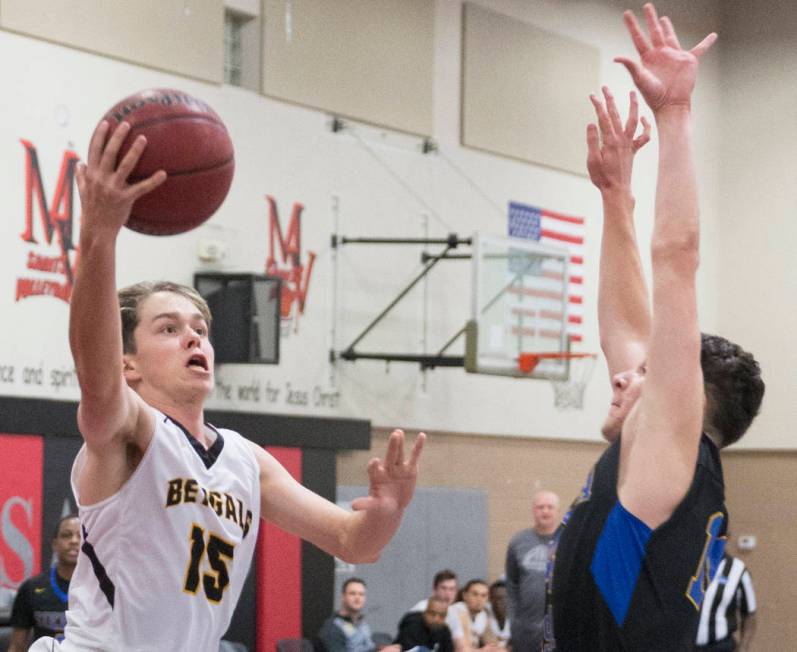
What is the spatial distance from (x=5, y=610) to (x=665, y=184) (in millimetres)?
8529

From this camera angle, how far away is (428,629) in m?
11.7

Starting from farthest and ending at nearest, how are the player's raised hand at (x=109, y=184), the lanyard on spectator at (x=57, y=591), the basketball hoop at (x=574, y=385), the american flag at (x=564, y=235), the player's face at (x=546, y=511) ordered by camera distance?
the basketball hoop at (x=574, y=385)
the american flag at (x=564, y=235)
the player's face at (x=546, y=511)
the lanyard on spectator at (x=57, y=591)
the player's raised hand at (x=109, y=184)

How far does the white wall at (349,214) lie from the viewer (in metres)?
11.5

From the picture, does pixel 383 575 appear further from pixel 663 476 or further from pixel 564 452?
pixel 663 476

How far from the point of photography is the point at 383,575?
45.4ft

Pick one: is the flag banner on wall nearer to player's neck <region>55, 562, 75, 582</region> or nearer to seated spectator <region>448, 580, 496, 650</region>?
player's neck <region>55, 562, 75, 582</region>

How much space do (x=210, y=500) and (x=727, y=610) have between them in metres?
7.12

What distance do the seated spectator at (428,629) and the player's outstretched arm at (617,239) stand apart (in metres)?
7.78

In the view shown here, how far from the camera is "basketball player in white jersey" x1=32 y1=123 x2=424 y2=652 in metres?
3.17

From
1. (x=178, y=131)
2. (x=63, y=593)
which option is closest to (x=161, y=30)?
(x=63, y=593)

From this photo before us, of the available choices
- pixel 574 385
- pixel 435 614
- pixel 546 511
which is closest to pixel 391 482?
pixel 546 511

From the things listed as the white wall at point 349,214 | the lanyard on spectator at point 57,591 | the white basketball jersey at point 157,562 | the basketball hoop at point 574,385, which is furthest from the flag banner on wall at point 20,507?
the white basketball jersey at point 157,562

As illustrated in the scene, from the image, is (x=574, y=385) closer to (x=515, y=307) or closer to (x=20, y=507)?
(x=515, y=307)

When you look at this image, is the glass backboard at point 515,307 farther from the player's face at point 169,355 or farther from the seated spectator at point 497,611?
the player's face at point 169,355
